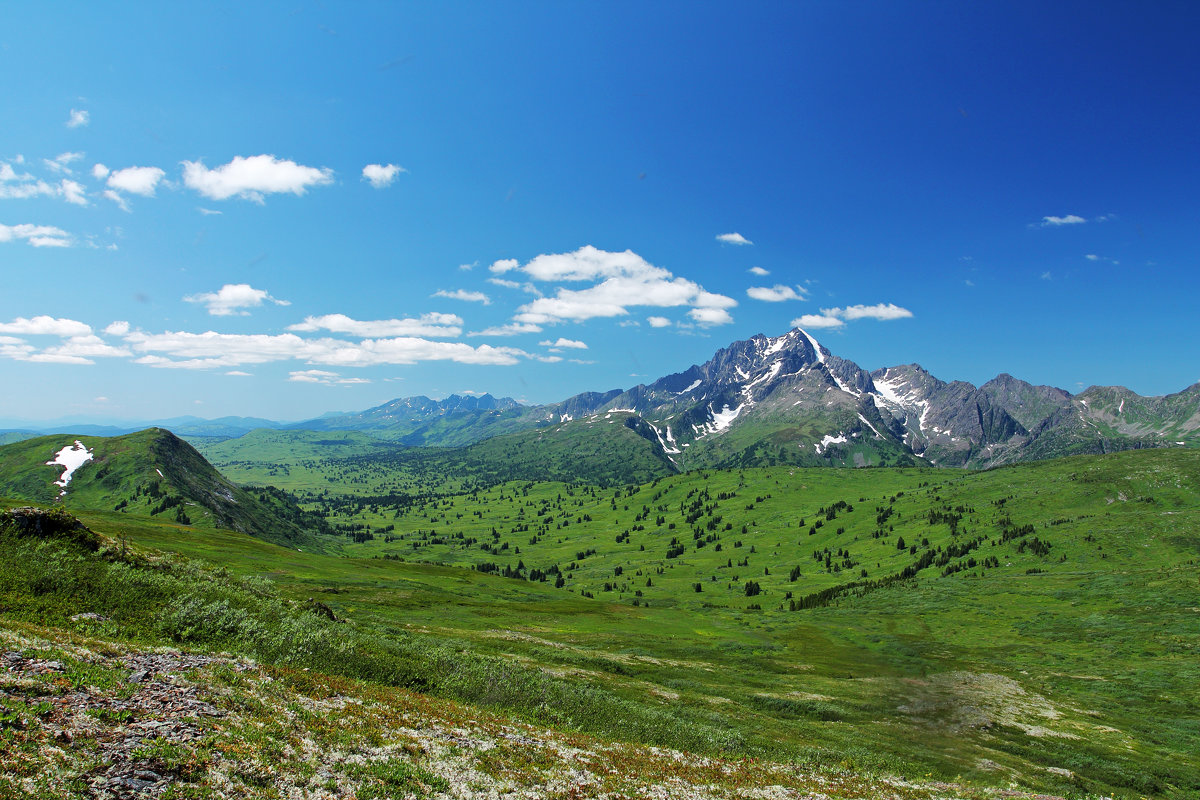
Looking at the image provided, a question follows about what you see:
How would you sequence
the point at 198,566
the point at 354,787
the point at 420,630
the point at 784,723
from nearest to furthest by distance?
1. the point at 354,787
2. the point at 198,566
3. the point at 784,723
4. the point at 420,630

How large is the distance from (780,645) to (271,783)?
123008 millimetres

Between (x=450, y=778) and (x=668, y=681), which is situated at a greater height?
(x=450, y=778)

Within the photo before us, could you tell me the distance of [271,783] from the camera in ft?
56.5

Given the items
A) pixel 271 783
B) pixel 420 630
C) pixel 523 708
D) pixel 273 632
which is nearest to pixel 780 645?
pixel 420 630

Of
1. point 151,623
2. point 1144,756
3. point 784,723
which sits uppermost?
point 151,623

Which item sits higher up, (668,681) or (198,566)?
(198,566)

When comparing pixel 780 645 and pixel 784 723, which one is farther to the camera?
pixel 780 645

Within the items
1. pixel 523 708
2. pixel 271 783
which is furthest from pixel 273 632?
pixel 271 783

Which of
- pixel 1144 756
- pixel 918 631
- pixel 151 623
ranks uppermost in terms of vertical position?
pixel 151 623

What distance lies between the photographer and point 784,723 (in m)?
54.4

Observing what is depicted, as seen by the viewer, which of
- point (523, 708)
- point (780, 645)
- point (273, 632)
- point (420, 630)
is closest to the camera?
point (273, 632)

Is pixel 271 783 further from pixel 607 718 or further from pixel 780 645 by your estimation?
pixel 780 645

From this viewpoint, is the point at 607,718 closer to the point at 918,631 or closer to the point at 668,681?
the point at 668,681

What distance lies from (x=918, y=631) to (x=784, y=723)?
407 feet
